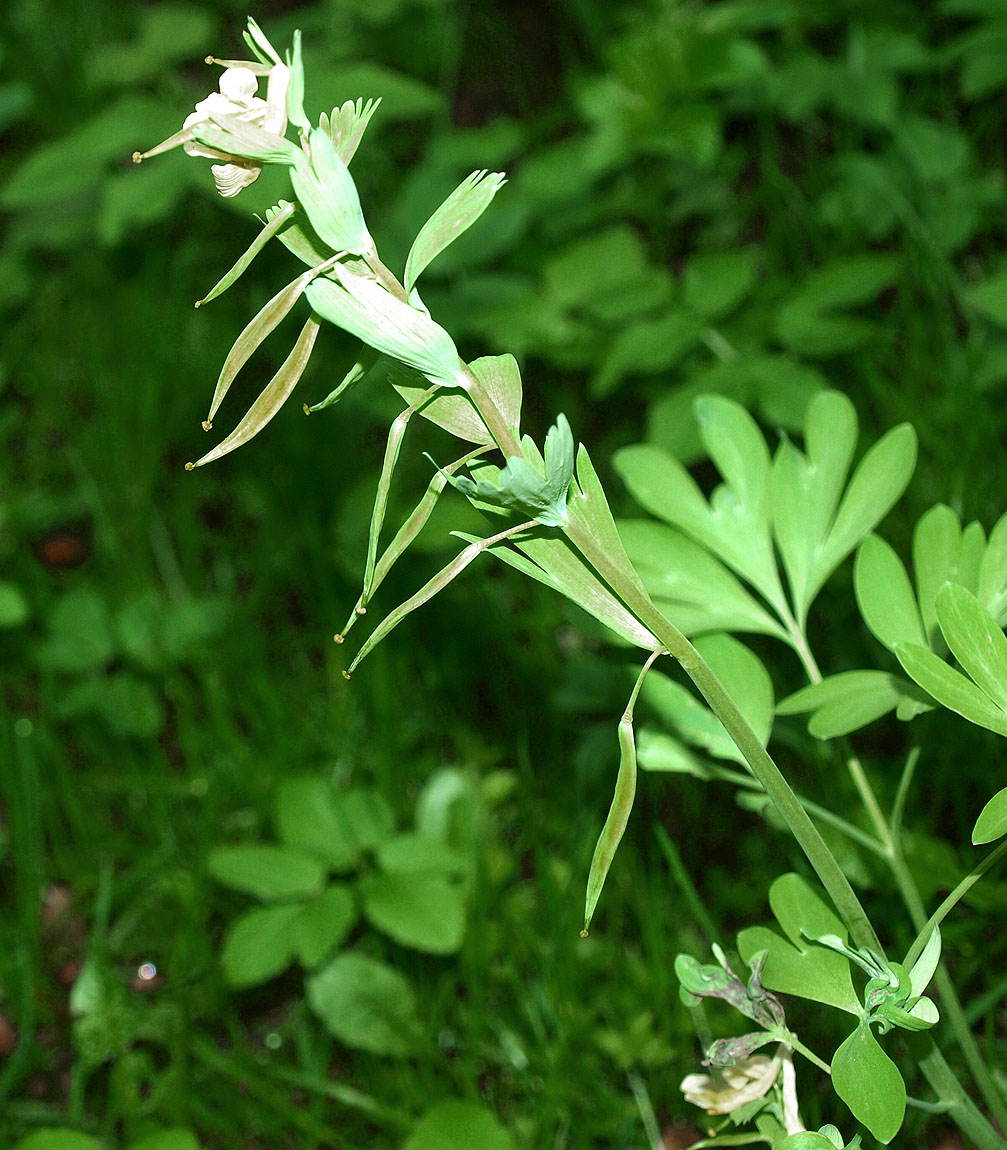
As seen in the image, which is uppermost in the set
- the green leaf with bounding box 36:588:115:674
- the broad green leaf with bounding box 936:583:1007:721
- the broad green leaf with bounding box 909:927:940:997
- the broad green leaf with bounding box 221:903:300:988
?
the broad green leaf with bounding box 936:583:1007:721

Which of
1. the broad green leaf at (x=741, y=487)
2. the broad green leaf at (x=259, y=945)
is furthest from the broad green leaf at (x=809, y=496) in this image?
the broad green leaf at (x=259, y=945)

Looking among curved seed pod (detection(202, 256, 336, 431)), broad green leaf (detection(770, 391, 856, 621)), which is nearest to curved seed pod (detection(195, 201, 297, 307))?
curved seed pod (detection(202, 256, 336, 431))

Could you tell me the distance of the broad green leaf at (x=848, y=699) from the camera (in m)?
0.95

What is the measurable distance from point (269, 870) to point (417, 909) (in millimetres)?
215

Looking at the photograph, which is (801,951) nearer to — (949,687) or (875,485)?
(949,687)

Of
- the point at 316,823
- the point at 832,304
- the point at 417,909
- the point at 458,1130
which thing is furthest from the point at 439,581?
the point at 832,304

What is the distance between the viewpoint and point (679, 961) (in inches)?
31.2

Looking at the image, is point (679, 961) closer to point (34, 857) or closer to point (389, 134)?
point (34, 857)

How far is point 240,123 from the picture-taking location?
65 cm

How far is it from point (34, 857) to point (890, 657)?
1.26 m

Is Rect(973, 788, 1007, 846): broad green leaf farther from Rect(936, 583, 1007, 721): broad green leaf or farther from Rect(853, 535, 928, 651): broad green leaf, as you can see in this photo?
Rect(853, 535, 928, 651): broad green leaf

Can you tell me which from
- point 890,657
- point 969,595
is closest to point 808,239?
point 890,657

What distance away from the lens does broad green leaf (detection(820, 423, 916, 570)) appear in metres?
1.05

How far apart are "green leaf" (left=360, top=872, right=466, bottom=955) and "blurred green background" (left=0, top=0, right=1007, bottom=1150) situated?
0.06ft
